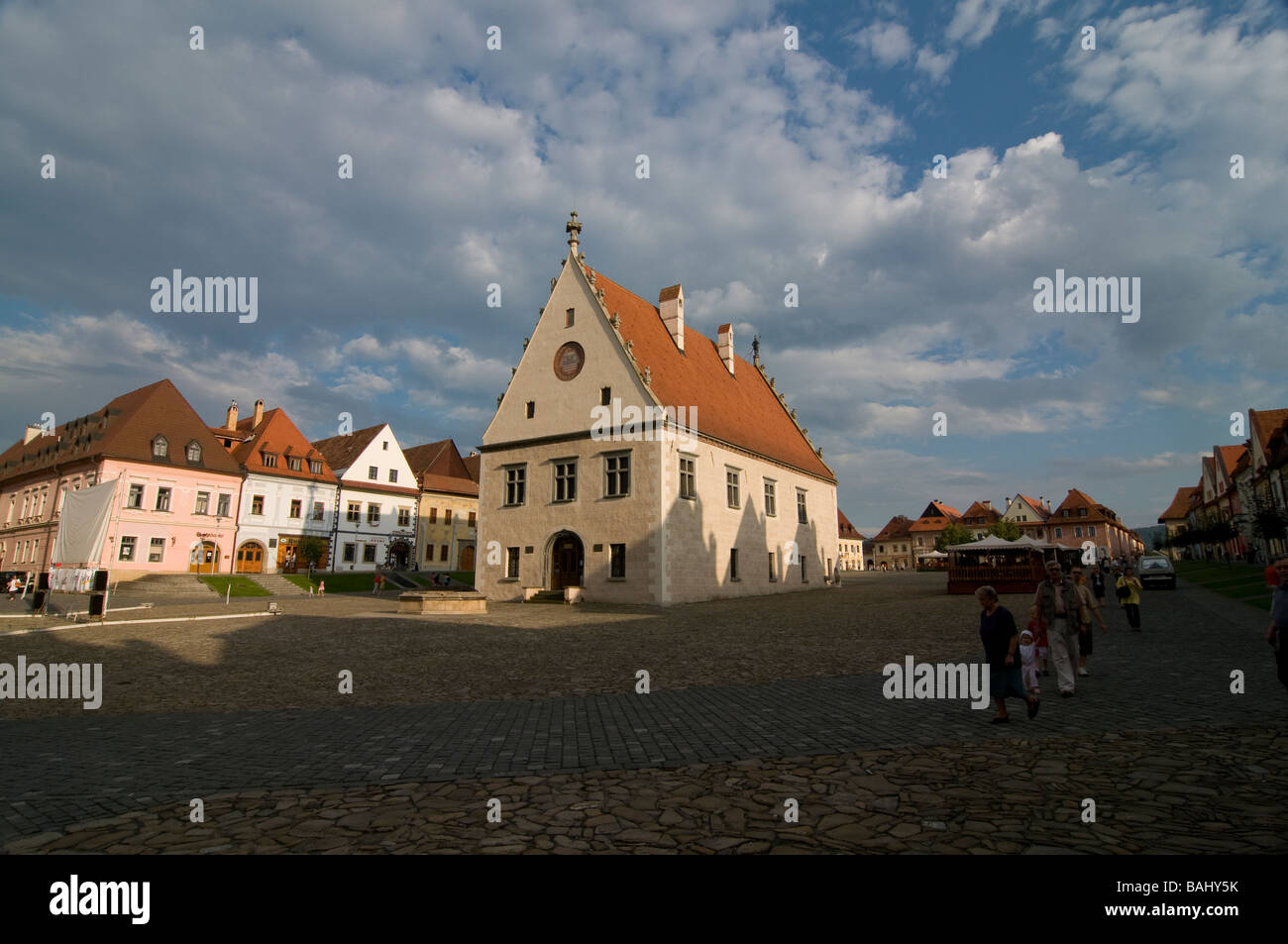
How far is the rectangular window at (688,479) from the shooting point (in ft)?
96.2

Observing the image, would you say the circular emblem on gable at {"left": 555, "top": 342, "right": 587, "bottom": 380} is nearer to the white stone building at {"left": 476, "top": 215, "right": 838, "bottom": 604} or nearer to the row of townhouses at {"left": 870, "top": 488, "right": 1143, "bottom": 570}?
the white stone building at {"left": 476, "top": 215, "right": 838, "bottom": 604}

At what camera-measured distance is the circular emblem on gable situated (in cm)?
3111

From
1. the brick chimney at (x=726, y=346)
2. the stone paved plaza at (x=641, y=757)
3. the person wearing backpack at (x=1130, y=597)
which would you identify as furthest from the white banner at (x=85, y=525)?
the person wearing backpack at (x=1130, y=597)

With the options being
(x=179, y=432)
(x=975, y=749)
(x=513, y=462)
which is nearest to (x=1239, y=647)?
(x=975, y=749)

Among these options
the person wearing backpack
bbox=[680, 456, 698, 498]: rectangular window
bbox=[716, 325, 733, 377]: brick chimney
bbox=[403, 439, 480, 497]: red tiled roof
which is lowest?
the person wearing backpack

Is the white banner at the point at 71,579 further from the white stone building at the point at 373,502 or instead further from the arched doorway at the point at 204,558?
the white stone building at the point at 373,502

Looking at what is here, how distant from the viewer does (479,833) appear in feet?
14.2

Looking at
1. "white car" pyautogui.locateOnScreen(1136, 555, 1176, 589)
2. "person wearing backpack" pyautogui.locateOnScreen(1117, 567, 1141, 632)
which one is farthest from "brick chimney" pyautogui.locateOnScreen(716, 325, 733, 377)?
"person wearing backpack" pyautogui.locateOnScreen(1117, 567, 1141, 632)

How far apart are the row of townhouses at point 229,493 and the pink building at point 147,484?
0.26 feet

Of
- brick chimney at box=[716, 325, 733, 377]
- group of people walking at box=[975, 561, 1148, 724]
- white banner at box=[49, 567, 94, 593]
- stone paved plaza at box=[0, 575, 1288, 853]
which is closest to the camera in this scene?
stone paved plaza at box=[0, 575, 1288, 853]

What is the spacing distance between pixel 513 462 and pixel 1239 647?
1056 inches

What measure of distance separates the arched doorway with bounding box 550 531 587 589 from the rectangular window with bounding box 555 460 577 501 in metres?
1.67

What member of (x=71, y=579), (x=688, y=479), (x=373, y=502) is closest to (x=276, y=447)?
(x=373, y=502)
